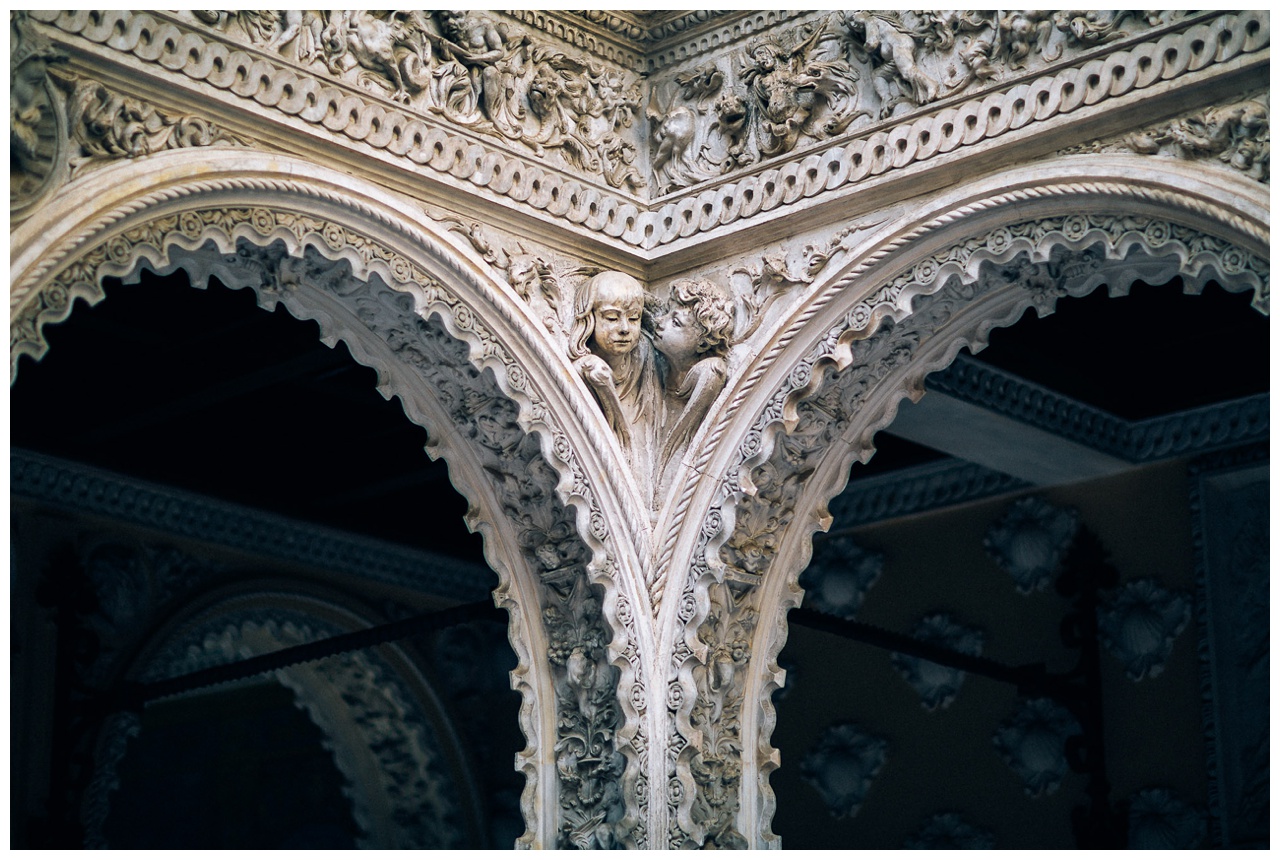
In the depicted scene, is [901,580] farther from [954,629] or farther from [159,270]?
[159,270]

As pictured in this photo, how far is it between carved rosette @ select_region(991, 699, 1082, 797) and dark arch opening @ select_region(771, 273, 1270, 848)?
0.02 metres

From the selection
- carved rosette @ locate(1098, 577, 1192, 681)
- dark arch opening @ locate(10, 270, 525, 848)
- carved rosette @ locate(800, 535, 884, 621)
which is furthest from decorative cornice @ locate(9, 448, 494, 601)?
carved rosette @ locate(1098, 577, 1192, 681)

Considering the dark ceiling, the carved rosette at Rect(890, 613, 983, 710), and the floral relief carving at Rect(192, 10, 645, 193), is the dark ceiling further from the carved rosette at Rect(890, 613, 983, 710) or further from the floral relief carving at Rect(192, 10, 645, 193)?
the floral relief carving at Rect(192, 10, 645, 193)

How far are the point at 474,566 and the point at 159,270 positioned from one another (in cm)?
452

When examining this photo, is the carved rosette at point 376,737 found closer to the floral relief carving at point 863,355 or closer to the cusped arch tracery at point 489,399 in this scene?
the cusped arch tracery at point 489,399

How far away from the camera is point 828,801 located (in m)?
7.55

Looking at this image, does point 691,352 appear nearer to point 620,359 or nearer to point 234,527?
point 620,359

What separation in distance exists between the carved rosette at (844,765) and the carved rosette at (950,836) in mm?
309

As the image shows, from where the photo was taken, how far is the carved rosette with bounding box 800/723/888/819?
294 inches

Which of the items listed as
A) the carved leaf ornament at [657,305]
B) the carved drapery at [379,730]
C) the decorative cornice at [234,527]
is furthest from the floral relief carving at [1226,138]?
the carved drapery at [379,730]

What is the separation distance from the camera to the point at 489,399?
529cm

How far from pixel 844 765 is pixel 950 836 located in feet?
1.89

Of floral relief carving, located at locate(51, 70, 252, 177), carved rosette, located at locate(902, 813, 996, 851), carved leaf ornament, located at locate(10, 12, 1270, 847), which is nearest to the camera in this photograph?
floral relief carving, located at locate(51, 70, 252, 177)

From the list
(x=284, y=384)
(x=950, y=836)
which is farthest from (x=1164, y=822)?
(x=284, y=384)
